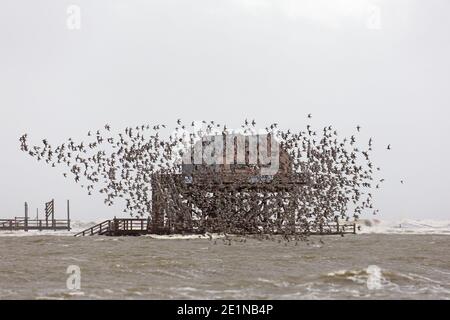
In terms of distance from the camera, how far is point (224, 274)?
24547mm

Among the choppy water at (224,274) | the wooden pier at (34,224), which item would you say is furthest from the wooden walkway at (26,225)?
the choppy water at (224,274)

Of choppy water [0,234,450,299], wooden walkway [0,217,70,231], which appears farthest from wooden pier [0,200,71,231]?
choppy water [0,234,450,299]

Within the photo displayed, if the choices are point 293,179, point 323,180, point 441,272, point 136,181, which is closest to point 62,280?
point 441,272

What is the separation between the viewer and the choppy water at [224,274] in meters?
19.8

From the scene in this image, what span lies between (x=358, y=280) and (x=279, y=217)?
82.0 feet

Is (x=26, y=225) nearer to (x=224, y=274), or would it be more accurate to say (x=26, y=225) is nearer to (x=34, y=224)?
(x=34, y=224)

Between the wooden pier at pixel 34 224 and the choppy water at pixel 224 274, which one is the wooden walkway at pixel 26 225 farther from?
the choppy water at pixel 224 274

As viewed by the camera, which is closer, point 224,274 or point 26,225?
point 224,274

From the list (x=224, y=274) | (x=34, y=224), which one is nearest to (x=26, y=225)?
(x=34, y=224)

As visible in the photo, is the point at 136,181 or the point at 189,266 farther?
the point at 136,181

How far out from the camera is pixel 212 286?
69.8ft

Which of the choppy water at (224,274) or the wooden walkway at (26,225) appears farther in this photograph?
the wooden walkway at (26,225)
